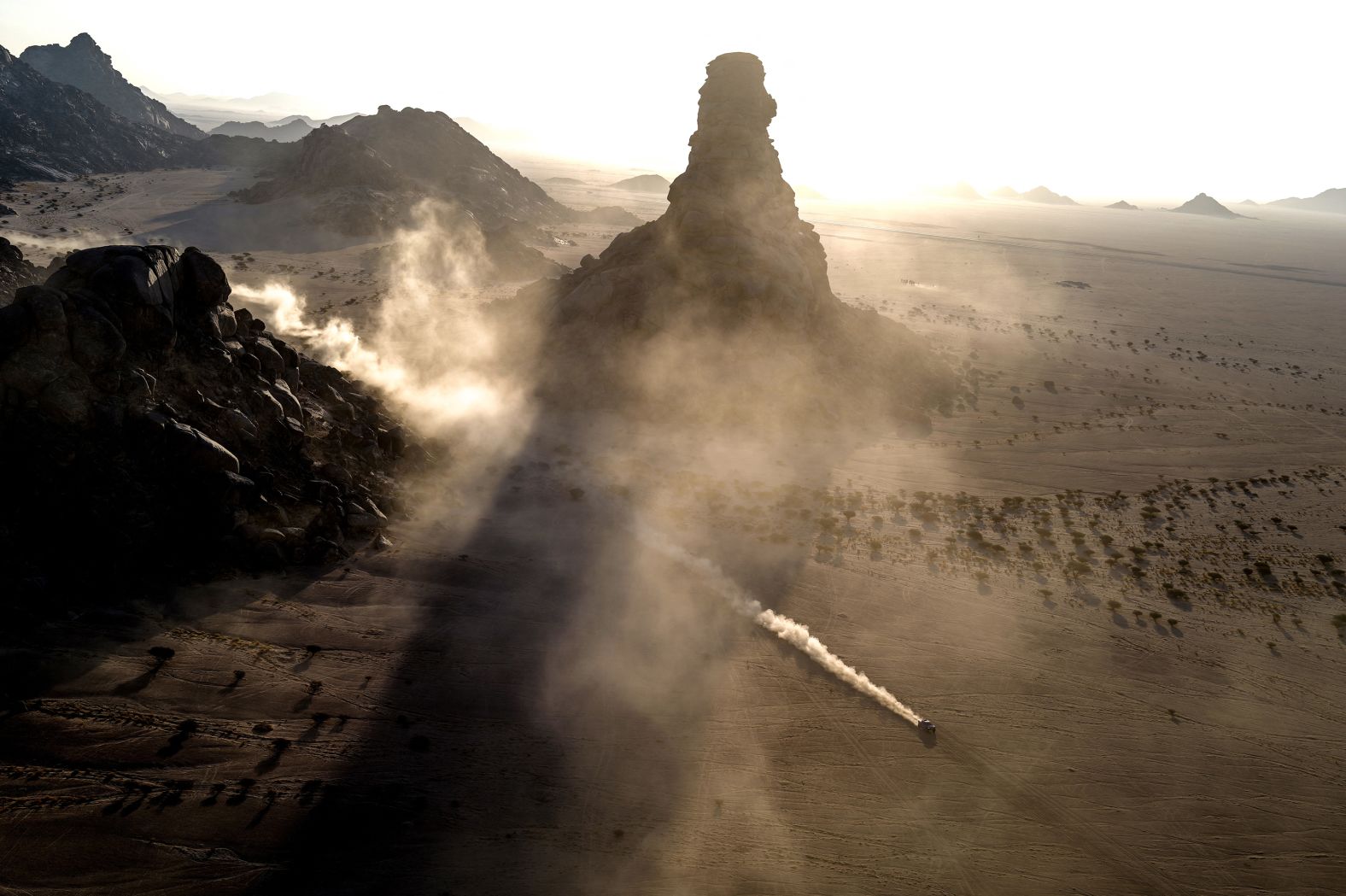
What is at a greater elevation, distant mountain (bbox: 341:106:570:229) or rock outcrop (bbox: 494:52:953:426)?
distant mountain (bbox: 341:106:570:229)

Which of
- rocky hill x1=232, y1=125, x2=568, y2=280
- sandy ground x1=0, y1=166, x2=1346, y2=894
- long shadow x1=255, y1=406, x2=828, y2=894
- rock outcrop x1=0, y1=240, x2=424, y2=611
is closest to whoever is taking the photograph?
long shadow x1=255, y1=406, x2=828, y2=894

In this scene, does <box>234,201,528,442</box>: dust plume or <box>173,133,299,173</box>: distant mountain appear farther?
<box>173,133,299,173</box>: distant mountain

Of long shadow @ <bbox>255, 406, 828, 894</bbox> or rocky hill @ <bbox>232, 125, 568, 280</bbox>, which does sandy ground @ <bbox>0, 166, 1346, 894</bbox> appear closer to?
long shadow @ <bbox>255, 406, 828, 894</bbox>

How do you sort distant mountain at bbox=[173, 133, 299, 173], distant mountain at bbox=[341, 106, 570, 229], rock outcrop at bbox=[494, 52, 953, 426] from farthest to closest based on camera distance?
distant mountain at bbox=[173, 133, 299, 173] → distant mountain at bbox=[341, 106, 570, 229] → rock outcrop at bbox=[494, 52, 953, 426]

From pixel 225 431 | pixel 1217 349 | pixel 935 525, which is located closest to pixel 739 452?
pixel 935 525

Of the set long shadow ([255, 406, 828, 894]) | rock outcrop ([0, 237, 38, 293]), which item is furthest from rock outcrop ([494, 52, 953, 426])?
rock outcrop ([0, 237, 38, 293])

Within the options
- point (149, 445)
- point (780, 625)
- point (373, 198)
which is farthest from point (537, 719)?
point (373, 198)
